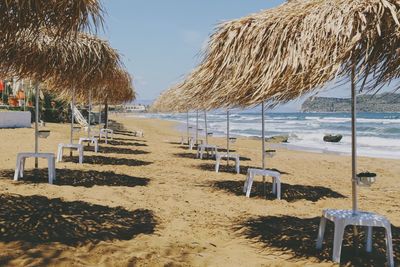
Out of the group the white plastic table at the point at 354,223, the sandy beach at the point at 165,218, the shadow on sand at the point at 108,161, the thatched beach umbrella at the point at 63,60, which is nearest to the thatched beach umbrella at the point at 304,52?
the white plastic table at the point at 354,223

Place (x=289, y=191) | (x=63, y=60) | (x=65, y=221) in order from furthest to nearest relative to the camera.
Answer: (x=289, y=191) < (x=63, y=60) < (x=65, y=221)

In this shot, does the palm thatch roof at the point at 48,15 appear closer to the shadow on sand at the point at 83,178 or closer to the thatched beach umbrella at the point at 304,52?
the thatched beach umbrella at the point at 304,52

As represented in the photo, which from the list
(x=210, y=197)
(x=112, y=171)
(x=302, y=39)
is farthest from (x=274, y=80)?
(x=112, y=171)

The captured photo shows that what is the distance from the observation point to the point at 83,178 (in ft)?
21.8

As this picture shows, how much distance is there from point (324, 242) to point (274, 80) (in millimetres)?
1767

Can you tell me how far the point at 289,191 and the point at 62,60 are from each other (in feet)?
12.2

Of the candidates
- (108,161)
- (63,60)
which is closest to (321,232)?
(63,60)

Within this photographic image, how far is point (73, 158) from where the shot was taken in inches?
346

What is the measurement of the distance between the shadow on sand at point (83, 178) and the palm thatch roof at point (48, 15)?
3.09 metres

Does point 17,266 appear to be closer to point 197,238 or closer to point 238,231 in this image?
point 197,238

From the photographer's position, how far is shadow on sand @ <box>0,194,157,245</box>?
3791 millimetres

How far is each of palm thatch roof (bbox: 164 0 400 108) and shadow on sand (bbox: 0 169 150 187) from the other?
343 centimetres

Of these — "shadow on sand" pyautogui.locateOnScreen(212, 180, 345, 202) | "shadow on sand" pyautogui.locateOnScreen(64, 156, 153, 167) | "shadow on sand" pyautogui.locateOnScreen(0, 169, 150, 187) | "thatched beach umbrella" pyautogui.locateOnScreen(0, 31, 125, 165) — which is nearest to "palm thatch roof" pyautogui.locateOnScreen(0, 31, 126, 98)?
"thatched beach umbrella" pyautogui.locateOnScreen(0, 31, 125, 165)

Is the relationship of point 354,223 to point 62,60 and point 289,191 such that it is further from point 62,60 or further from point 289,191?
point 62,60
